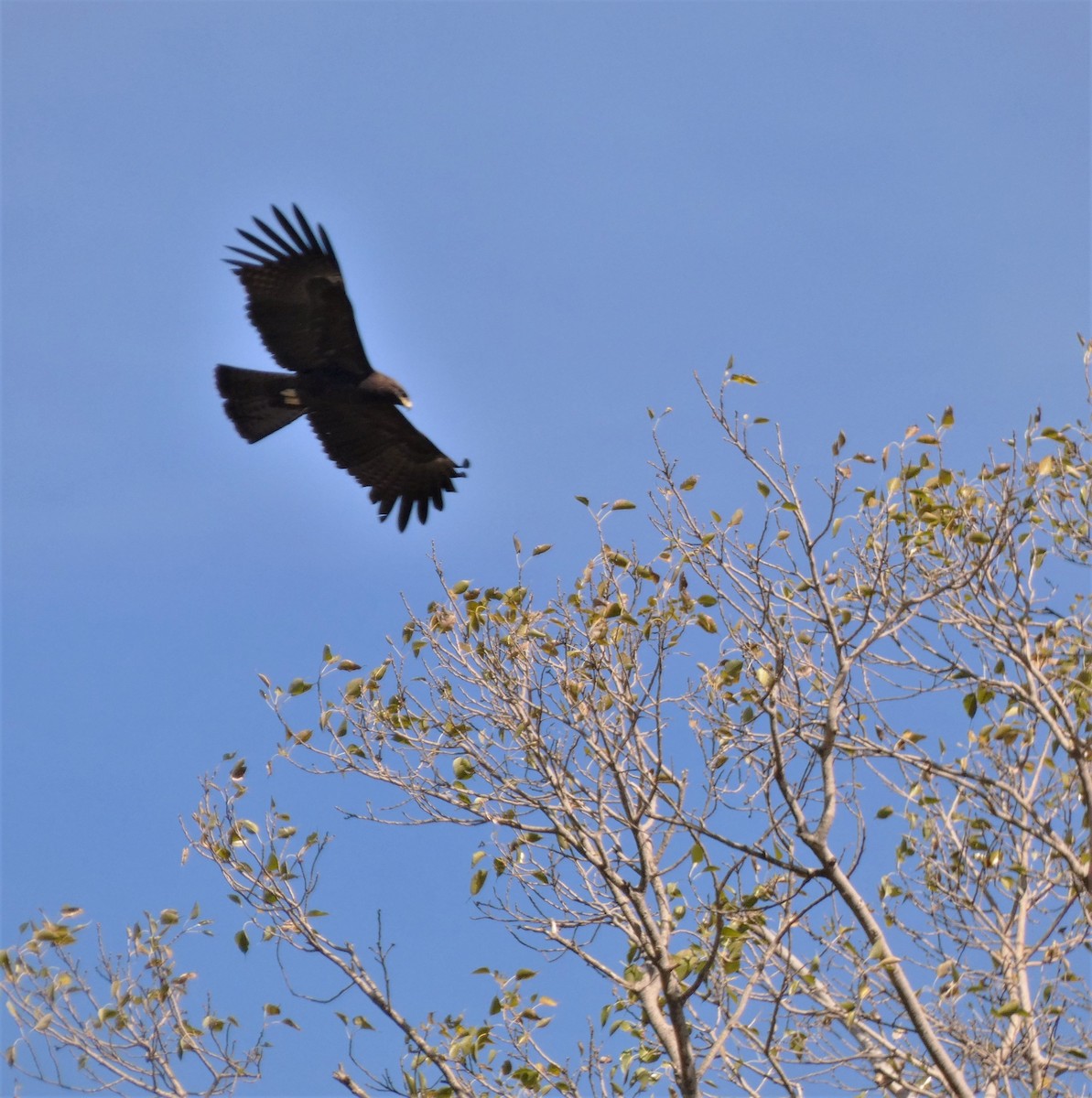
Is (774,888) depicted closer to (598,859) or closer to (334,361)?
(598,859)

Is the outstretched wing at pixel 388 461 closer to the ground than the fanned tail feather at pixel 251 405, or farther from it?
farther from it

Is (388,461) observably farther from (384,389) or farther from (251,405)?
(251,405)

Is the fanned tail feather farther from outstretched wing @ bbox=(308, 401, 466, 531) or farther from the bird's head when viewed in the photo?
the bird's head

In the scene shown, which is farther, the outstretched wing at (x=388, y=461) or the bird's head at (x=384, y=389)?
the outstretched wing at (x=388, y=461)

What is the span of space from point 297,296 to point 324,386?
→ 0.93 m

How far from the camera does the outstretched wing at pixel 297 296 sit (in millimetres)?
11513

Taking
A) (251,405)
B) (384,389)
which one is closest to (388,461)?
(384,389)

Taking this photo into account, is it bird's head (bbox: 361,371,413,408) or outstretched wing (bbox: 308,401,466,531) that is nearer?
bird's head (bbox: 361,371,413,408)

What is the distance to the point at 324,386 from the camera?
1227 centimetres

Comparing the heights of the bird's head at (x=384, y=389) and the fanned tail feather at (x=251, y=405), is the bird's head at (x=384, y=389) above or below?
above

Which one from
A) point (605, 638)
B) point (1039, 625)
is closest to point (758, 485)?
point (605, 638)

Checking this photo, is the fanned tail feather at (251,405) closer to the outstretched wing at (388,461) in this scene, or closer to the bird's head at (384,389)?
the outstretched wing at (388,461)

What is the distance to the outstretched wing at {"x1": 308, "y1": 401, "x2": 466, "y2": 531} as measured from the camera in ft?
41.5

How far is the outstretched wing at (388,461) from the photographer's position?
1266cm
